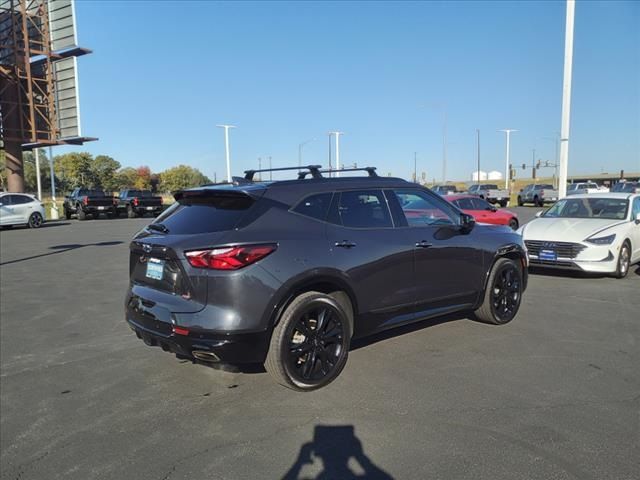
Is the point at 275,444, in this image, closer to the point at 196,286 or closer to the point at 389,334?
the point at 196,286

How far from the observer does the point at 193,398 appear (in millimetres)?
4117

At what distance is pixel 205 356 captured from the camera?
3.80 meters

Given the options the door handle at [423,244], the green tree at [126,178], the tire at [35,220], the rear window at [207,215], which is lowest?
the tire at [35,220]

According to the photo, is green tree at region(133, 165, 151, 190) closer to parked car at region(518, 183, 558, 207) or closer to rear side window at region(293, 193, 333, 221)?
parked car at region(518, 183, 558, 207)

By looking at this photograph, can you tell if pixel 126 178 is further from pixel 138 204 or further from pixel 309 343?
pixel 309 343

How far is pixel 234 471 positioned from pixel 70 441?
4.22 ft

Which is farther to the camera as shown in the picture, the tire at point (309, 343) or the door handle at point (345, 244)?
the door handle at point (345, 244)

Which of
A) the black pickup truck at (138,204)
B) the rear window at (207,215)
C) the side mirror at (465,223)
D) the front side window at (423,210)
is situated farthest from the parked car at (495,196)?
the rear window at (207,215)

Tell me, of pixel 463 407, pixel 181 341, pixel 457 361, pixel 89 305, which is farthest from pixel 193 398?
pixel 89 305

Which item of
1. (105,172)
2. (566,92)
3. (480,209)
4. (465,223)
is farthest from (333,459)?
(105,172)

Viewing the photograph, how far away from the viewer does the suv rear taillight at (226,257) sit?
3736 mm

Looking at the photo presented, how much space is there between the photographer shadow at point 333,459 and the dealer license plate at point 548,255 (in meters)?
6.96

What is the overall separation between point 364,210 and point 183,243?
169 cm

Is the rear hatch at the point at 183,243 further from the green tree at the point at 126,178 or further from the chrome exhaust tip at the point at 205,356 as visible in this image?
the green tree at the point at 126,178
